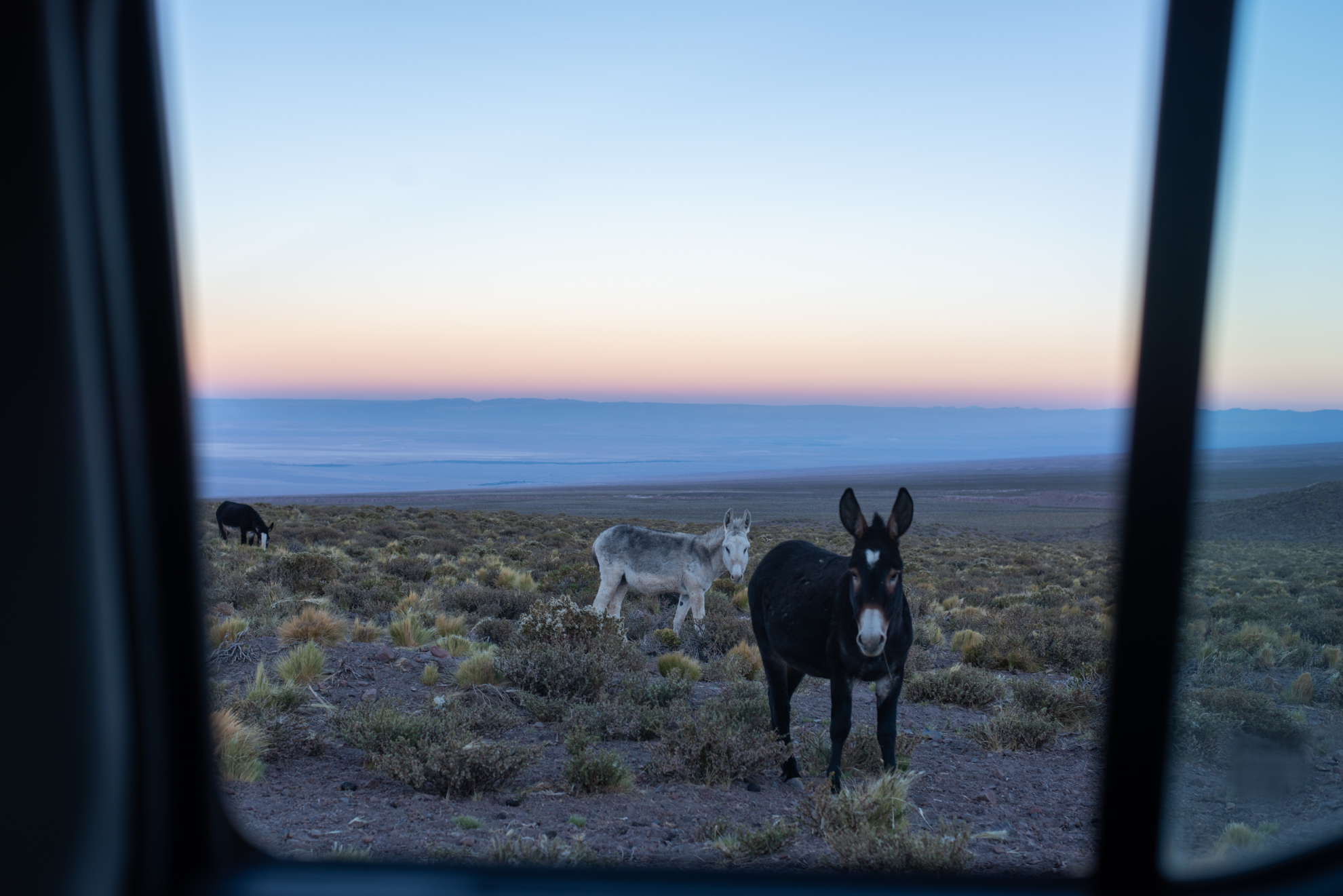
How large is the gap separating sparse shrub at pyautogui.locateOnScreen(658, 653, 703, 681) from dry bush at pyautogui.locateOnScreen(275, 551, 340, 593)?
7.74 metres

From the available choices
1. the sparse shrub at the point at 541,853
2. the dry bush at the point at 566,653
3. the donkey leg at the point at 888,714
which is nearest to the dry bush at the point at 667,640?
the dry bush at the point at 566,653

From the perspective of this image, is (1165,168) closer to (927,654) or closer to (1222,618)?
(1222,618)

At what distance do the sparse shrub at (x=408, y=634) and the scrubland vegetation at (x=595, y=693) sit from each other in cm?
3

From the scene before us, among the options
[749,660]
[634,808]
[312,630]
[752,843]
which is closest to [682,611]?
[749,660]

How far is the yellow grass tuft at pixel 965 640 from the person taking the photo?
1124 centimetres

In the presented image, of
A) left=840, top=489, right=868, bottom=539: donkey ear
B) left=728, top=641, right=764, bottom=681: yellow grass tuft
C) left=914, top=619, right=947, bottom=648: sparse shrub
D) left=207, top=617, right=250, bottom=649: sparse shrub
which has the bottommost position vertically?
left=914, top=619, right=947, bottom=648: sparse shrub

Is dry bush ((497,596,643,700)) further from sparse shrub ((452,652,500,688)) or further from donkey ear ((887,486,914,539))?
donkey ear ((887,486,914,539))

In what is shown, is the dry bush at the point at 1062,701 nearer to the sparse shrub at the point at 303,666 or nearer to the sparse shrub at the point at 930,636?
the sparse shrub at the point at 930,636

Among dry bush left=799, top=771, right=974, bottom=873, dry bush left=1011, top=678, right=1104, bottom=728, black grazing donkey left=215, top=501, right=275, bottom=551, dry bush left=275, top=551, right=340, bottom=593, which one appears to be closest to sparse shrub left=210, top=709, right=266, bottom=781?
dry bush left=799, top=771, right=974, bottom=873

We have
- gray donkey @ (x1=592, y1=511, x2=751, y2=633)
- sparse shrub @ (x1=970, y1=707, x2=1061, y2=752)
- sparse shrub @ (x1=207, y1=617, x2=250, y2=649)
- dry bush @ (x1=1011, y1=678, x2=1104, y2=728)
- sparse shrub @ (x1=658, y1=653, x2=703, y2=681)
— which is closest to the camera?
sparse shrub @ (x1=970, y1=707, x2=1061, y2=752)

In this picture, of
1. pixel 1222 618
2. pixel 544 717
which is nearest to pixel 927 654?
pixel 1222 618

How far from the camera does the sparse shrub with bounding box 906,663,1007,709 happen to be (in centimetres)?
868

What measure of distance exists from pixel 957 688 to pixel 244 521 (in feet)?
65.7

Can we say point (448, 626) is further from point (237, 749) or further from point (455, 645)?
point (237, 749)
